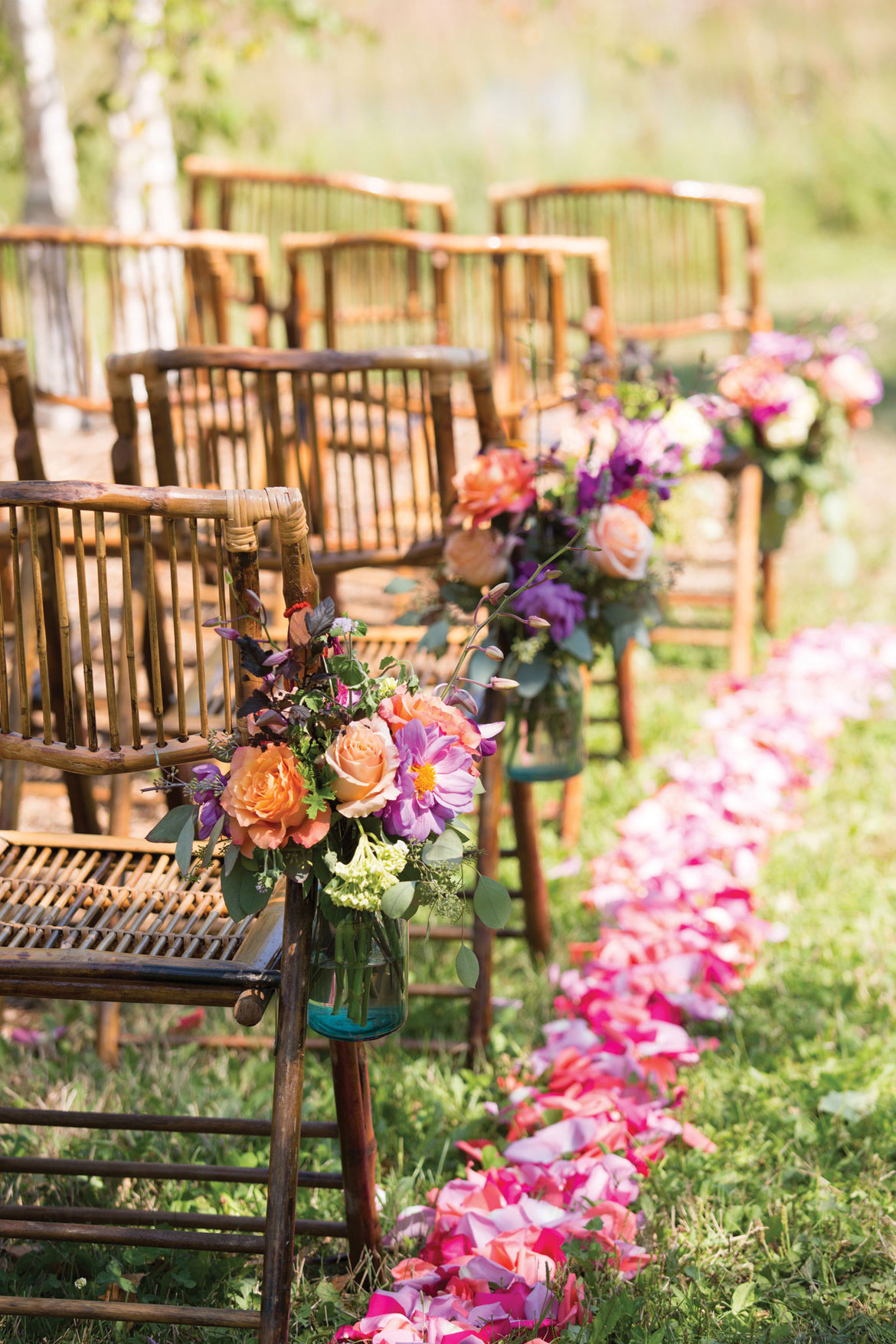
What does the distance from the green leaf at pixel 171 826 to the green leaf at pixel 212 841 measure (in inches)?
1.7

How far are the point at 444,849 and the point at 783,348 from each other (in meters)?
2.45

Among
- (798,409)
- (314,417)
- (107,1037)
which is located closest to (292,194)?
(798,409)

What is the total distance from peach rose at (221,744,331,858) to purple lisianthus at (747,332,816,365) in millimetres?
2480

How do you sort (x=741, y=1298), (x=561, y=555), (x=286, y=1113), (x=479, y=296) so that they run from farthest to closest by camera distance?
1. (x=479, y=296)
2. (x=561, y=555)
3. (x=741, y=1298)
4. (x=286, y=1113)

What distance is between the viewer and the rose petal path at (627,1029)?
1.53 meters

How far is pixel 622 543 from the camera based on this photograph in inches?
75.4

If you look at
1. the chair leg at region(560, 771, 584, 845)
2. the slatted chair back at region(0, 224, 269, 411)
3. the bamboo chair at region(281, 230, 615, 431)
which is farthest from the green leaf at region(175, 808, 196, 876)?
the slatted chair back at region(0, 224, 269, 411)

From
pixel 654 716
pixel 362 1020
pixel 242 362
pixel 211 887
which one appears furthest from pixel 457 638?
pixel 654 716

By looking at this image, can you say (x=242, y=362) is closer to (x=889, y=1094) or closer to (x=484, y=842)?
(x=484, y=842)

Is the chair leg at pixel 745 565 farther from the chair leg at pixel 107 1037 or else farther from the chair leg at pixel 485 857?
the chair leg at pixel 107 1037

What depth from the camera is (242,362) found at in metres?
1.90

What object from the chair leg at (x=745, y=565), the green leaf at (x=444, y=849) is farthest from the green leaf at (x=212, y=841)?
the chair leg at (x=745, y=565)

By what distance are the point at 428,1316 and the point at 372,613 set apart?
2359mm

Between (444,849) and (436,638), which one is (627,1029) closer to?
(436,638)
